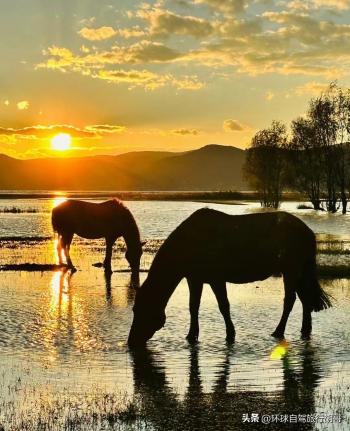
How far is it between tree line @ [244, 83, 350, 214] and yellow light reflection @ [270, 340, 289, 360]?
6942cm

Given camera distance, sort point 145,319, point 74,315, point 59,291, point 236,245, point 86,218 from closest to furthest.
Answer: point 145,319 → point 236,245 → point 74,315 → point 59,291 → point 86,218

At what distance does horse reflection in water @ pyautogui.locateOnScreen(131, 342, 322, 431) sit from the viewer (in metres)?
7.77

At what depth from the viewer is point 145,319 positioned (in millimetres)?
11797

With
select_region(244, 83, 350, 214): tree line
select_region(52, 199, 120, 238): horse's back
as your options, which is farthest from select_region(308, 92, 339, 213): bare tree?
select_region(52, 199, 120, 238): horse's back

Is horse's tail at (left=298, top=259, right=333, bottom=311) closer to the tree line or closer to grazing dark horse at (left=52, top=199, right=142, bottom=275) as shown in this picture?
grazing dark horse at (left=52, top=199, right=142, bottom=275)

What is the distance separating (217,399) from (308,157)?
81399mm

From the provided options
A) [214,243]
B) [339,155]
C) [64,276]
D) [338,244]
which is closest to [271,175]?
[339,155]

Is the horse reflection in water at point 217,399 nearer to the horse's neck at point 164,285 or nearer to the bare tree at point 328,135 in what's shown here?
the horse's neck at point 164,285

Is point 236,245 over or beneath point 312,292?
over

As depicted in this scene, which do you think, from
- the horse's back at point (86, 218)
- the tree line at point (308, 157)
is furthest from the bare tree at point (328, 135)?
the horse's back at point (86, 218)

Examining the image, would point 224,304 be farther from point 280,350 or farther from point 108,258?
point 108,258

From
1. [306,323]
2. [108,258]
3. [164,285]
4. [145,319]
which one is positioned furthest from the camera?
[108,258]

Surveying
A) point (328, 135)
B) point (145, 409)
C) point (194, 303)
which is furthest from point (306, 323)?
point (328, 135)

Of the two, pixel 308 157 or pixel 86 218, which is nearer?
pixel 86 218
